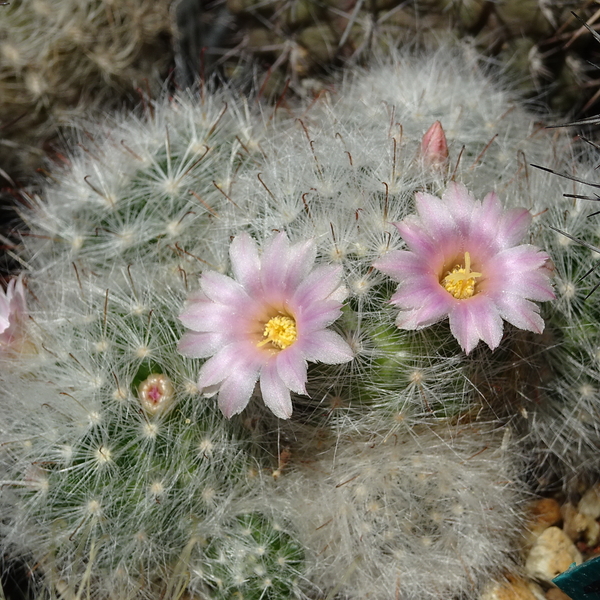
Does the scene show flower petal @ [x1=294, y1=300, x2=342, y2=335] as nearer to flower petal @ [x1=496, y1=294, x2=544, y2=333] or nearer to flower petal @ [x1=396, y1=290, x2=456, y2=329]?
flower petal @ [x1=396, y1=290, x2=456, y2=329]

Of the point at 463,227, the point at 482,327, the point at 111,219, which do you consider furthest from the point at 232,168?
the point at 482,327

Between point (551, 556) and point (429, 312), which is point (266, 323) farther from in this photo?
point (551, 556)

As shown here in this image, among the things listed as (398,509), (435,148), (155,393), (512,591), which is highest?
(435,148)

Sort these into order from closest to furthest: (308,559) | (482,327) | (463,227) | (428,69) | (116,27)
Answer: (482,327), (463,227), (308,559), (428,69), (116,27)

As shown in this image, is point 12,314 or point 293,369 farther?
point 12,314

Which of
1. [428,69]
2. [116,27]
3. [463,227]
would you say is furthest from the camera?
[116,27]

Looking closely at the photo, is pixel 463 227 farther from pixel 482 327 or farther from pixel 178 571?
pixel 178 571

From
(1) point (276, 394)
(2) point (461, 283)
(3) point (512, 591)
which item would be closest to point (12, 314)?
(1) point (276, 394)
